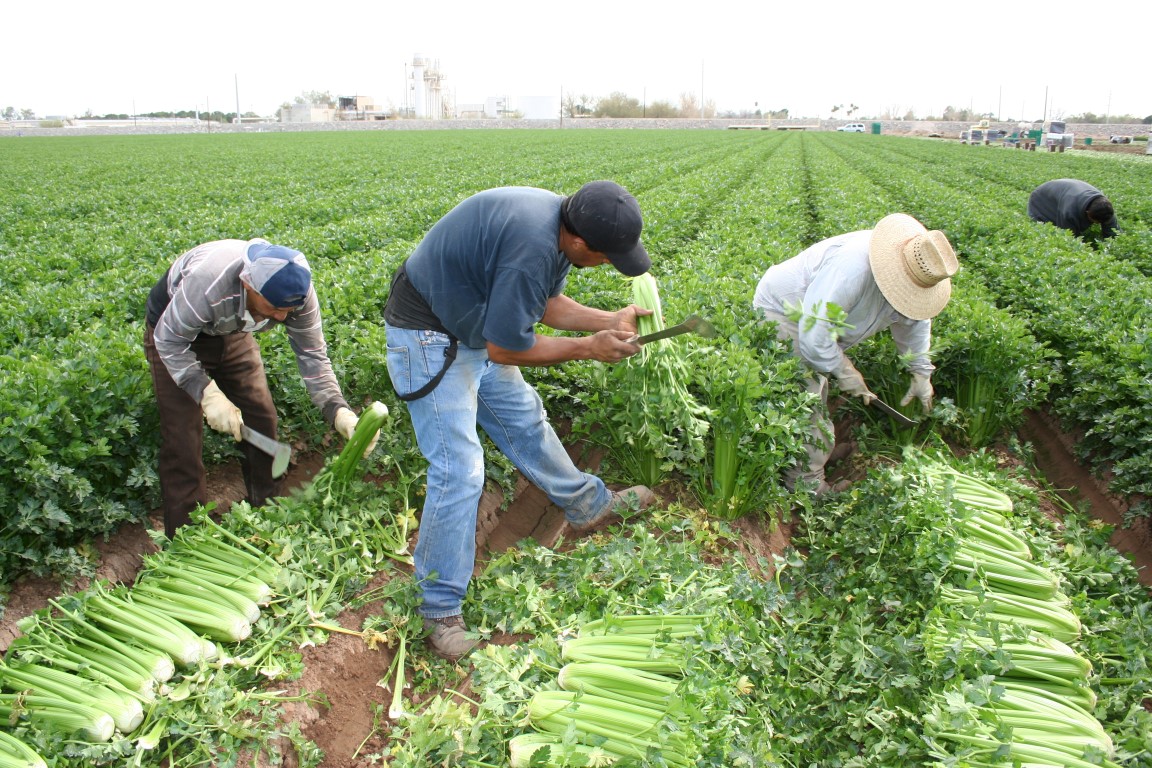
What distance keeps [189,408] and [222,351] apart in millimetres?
382

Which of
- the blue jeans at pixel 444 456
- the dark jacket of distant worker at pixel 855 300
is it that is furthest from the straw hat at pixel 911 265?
the blue jeans at pixel 444 456

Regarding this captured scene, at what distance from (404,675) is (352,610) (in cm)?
45

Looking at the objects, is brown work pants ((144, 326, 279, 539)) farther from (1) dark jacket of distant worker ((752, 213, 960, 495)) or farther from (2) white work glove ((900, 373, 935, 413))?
(2) white work glove ((900, 373, 935, 413))

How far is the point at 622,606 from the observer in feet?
10.9

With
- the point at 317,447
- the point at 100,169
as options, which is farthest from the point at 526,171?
the point at 317,447

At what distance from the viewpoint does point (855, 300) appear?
4.62 m

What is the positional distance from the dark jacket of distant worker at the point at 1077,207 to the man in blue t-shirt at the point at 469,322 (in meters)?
11.5

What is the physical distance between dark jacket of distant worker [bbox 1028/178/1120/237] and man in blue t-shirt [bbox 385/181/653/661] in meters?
11.5

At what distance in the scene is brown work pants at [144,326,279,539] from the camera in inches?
162

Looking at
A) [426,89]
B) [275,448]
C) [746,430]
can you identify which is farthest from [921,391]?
[426,89]

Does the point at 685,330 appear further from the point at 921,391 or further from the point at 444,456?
the point at 921,391

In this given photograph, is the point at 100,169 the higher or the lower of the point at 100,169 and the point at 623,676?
the higher

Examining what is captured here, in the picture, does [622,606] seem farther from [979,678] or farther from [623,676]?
[979,678]

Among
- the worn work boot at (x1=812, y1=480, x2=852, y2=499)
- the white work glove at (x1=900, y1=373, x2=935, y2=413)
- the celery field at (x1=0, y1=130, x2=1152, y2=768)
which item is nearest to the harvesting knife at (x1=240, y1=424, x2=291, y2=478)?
the celery field at (x1=0, y1=130, x2=1152, y2=768)
